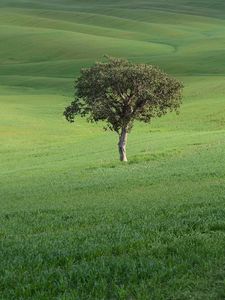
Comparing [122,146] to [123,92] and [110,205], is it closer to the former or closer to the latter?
[123,92]

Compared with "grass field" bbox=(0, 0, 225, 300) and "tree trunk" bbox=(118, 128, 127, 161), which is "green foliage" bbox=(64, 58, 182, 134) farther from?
"grass field" bbox=(0, 0, 225, 300)

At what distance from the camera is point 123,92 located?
3753 centimetres

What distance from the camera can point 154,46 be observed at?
141750 mm

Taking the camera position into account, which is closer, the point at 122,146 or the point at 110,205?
the point at 110,205

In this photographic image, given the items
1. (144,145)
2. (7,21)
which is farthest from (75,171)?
(7,21)

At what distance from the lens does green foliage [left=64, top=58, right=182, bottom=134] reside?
121 feet

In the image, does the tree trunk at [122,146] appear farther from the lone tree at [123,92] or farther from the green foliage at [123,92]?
the green foliage at [123,92]

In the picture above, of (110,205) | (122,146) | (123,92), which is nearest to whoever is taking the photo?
(110,205)

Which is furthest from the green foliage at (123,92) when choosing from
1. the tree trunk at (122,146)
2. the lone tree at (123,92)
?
the tree trunk at (122,146)

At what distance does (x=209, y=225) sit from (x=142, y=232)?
4.47 feet

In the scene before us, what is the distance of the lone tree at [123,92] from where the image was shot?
121 feet

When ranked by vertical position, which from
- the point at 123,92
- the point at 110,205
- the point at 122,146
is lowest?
the point at 122,146

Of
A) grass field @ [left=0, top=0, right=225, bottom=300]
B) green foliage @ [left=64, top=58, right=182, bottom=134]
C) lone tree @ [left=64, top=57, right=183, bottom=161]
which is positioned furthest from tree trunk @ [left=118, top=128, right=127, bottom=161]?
grass field @ [left=0, top=0, right=225, bottom=300]

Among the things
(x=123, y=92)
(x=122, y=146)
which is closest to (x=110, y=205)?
(x=122, y=146)
